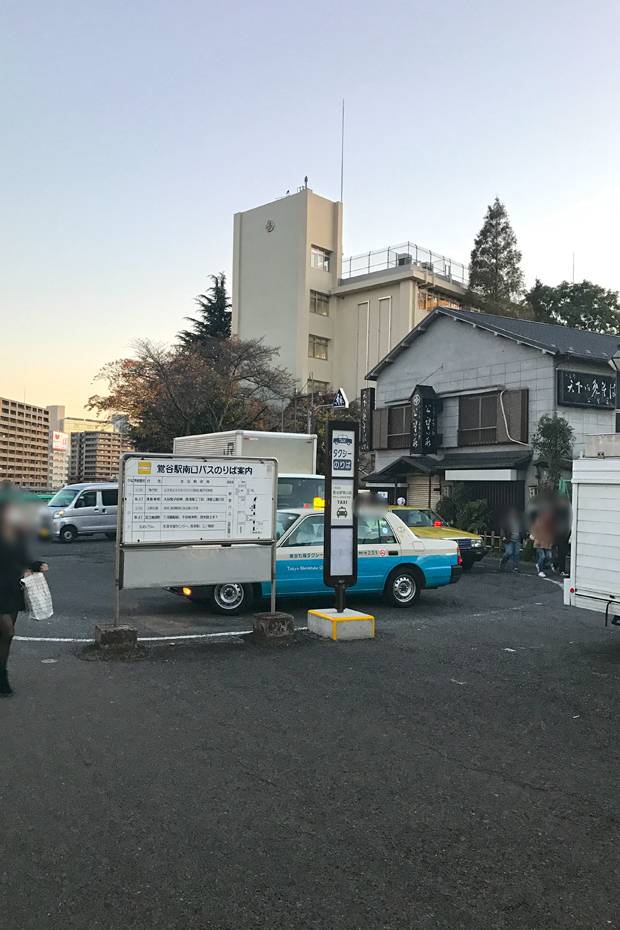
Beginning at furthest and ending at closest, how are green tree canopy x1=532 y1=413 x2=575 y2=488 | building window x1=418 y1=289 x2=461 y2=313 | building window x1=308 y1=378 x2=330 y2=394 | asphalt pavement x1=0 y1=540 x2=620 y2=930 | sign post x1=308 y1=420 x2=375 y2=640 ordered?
1. building window x1=308 y1=378 x2=330 y2=394
2. building window x1=418 y1=289 x2=461 y2=313
3. green tree canopy x1=532 y1=413 x2=575 y2=488
4. sign post x1=308 y1=420 x2=375 y2=640
5. asphalt pavement x1=0 y1=540 x2=620 y2=930

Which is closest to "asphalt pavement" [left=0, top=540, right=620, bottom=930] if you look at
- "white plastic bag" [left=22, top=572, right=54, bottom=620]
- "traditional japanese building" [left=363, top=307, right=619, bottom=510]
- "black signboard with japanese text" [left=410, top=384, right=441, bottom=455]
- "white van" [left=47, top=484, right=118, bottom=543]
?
"white plastic bag" [left=22, top=572, right=54, bottom=620]

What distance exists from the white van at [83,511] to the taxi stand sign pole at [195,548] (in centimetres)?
1817

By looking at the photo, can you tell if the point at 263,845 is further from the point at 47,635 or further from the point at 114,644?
the point at 47,635

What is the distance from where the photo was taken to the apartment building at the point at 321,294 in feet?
166

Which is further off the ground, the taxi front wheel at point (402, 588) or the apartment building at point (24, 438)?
the apartment building at point (24, 438)

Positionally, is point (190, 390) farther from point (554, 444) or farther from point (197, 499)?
point (197, 499)

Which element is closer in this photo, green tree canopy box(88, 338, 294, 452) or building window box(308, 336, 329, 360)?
green tree canopy box(88, 338, 294, 452)

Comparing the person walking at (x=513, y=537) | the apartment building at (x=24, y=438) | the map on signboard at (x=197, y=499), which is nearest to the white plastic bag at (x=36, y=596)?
the map on signboard at (x=197, y=499)

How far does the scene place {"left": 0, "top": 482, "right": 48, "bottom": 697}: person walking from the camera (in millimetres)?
6527

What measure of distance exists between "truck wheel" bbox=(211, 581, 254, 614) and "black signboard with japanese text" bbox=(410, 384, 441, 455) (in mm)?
18153

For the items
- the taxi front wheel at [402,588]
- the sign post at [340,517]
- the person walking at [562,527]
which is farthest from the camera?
the person walking at [562,527]

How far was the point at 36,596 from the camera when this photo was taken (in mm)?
6883

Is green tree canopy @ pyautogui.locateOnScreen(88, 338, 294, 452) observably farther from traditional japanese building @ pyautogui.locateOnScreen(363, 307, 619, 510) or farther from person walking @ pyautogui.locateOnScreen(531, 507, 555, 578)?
person walking @ pyautogui.locateOnScreen(531, 507, 555, 578)

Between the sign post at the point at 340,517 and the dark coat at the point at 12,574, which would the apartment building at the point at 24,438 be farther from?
the dark coat at the point at 12,574
